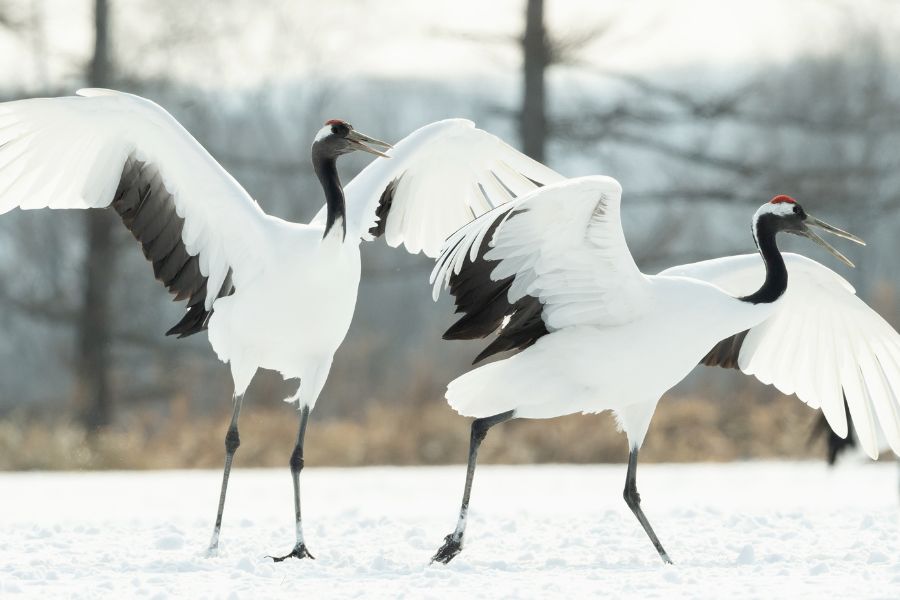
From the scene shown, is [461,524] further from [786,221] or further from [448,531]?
[786,221]

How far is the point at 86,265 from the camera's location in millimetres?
15703

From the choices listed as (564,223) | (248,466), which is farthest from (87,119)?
(248,466)

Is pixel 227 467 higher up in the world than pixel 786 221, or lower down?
lower down

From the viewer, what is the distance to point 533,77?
15.3 metres

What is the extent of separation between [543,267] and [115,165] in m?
2.15

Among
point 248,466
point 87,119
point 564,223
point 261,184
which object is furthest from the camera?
point 261,184

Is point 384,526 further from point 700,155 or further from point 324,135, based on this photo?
point 700,155

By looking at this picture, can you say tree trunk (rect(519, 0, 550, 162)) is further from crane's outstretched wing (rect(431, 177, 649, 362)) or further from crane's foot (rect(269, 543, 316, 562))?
crane's foot (rect(269, 543, 316, 562))

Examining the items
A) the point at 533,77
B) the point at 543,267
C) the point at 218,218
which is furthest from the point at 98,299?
the point at 543,267

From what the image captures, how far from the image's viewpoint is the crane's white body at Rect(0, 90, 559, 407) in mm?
6043

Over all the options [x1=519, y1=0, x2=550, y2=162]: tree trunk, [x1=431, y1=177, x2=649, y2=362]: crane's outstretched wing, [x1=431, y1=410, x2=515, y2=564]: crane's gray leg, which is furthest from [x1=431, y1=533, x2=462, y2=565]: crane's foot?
[x1=519, y1=0, x2=550, y2=162]: tree trunk

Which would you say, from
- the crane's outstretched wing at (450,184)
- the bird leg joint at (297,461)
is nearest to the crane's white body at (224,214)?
the bird leg joint at (297,461)

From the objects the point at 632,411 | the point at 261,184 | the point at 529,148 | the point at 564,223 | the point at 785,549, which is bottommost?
the point at 785,549

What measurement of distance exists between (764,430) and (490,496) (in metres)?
5.56
